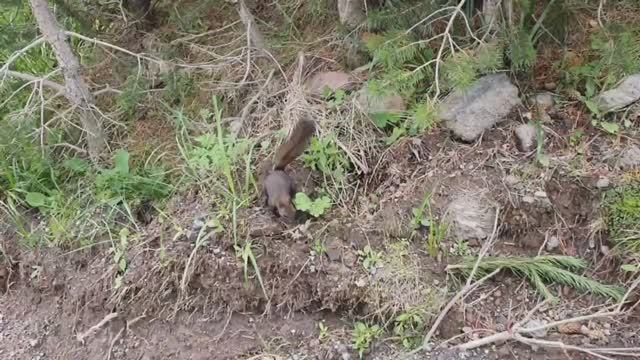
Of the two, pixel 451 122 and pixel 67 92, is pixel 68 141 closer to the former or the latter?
pixel 67 92

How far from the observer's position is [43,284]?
2.72 m

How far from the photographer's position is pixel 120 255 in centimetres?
260

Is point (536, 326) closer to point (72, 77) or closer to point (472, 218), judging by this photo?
point (472, 218)

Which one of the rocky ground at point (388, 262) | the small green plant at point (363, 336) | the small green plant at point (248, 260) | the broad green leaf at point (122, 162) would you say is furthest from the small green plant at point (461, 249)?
the broad green leaf at point (122, 162)

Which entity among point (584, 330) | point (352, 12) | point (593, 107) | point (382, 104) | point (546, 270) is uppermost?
point (352, 12)

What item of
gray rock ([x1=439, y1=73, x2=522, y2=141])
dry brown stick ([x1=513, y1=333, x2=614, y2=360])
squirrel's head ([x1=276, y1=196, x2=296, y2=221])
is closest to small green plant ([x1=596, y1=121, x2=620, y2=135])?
gray rock ([x1=439, y1=73, x2=522, y2=141])

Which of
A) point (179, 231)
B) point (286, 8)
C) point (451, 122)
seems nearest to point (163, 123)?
point (179, 231)

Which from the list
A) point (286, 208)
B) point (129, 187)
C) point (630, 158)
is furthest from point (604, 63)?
point (129, 187)

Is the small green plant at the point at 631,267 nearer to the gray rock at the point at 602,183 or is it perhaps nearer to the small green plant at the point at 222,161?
the gray rock at the point at 602,183

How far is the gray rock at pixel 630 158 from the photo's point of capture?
2.52 meters

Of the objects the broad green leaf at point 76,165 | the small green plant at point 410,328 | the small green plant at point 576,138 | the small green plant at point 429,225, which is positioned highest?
the broad green leaf at point 76,165

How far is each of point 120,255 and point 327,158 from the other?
96cm

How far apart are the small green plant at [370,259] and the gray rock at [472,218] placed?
0.32 meters

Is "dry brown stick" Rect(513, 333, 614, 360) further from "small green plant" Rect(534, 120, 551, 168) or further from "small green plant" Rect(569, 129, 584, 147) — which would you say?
"small green plant" Rect(569, 129, 584, 147)
